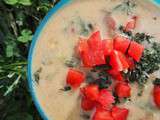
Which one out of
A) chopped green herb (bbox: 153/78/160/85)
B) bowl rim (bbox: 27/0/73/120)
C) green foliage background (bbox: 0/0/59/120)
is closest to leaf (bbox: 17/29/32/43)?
green foliage background (bbox: 0/0/59/120)

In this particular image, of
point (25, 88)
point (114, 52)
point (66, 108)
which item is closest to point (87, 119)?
point (66, 108)

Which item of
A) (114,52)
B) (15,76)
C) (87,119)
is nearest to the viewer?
(114,52)

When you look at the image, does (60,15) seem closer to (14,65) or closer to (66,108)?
(66,108)

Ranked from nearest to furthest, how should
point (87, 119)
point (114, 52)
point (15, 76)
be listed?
point (114, 52) → point (87, 119) → point (15, 76)

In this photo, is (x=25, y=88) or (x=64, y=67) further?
(x=25, y=88)

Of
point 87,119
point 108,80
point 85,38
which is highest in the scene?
point 85,38

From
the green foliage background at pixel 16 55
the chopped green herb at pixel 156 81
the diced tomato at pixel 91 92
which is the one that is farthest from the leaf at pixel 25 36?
the chopped green herb at pixel 156 81

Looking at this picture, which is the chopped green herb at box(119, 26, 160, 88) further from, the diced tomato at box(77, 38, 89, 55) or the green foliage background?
the green foliage background
